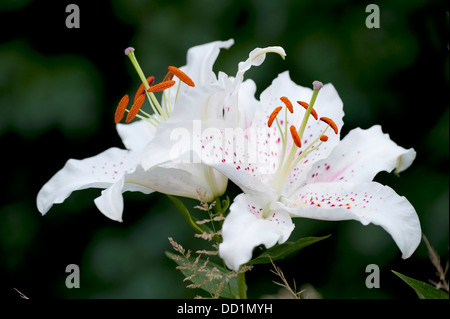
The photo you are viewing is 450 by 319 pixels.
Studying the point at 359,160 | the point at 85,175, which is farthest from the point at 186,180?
the point at 359,160

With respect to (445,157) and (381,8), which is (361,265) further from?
(381,8)

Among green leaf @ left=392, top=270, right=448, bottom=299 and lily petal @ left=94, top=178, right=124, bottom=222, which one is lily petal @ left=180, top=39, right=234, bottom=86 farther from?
green leaf @ left=392, top=270, right=448, bottom=299

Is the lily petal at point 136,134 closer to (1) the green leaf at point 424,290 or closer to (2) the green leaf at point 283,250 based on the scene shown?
(2) the green leaf at point 283,250

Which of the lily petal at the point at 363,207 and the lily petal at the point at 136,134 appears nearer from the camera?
the lily petal at the point at 363,207

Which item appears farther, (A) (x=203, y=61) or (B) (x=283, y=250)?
(A) (x=203, y=61)

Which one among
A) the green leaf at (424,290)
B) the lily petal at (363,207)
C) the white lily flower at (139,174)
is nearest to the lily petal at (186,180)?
the white lily flower at (139,174)

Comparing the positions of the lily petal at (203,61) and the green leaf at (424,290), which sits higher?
the lily petal at (203,61)

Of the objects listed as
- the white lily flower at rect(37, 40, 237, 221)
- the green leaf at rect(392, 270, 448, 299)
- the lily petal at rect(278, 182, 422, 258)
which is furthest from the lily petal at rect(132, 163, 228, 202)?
the green leaf at rect(392, 270, 448, 299)

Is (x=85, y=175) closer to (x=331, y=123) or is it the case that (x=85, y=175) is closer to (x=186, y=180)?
(x=186, y=180)
